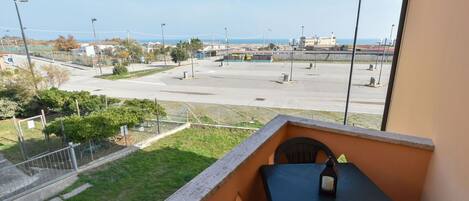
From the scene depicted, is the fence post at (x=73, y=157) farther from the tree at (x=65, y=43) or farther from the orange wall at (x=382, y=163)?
the tree at (x=65, y=43)

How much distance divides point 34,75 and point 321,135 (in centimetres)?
1389

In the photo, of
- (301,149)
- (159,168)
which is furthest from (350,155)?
(159,168)

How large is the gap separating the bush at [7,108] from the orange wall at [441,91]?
13.6 m

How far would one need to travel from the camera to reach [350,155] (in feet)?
5.65

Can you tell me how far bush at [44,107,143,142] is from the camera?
6633 mm

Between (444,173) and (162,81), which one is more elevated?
(444,173)

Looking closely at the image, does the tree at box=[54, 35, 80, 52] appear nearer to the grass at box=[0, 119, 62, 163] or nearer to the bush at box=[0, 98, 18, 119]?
the bush at box=[0, 98, 18, 119]

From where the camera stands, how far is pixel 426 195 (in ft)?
5.11

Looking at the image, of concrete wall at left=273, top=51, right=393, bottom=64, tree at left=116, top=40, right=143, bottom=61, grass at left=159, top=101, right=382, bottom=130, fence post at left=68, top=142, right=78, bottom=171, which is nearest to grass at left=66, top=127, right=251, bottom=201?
fence post at left=68, top=142, right=78, bottom=171

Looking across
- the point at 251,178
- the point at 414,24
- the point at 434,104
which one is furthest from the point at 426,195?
the point at 414,24

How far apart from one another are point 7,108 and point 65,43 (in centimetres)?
3611

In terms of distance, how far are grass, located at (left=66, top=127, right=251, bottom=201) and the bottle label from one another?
4.43 meters

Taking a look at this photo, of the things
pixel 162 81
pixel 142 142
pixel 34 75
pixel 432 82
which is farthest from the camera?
pixel 162 81

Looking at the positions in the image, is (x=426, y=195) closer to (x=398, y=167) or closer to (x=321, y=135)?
(x=398, y=167)
